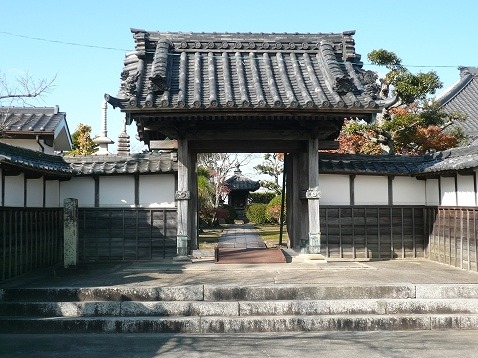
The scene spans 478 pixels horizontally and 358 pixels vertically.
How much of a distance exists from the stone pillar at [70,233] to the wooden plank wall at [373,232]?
601cm

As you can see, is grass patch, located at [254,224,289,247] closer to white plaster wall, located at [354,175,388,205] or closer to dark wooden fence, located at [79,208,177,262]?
white plaster wall, located at [354,175,388,205]

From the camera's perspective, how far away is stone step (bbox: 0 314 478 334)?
746 cm

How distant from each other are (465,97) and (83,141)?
23.8 meters

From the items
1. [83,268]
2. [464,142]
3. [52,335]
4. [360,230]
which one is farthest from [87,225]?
[464,142]

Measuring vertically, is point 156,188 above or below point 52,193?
above

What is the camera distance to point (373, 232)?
490 inches

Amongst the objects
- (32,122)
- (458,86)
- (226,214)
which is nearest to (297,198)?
(32,122)

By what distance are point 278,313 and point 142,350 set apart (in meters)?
2.34

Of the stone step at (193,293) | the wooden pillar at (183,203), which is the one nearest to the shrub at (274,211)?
the wooden pillar at (183,203)

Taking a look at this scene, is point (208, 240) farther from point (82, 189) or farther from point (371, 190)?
point (371, 190)

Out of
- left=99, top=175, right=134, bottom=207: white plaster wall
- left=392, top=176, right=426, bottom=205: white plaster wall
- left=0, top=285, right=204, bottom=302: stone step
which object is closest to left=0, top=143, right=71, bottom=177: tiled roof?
left=99, top=175, right=134, bottom=207: white plaster wall

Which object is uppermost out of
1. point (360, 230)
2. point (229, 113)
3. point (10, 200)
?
point (229, 113)

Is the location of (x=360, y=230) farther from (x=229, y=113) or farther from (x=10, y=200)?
(x=10, y=200)

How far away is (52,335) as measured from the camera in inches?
289
